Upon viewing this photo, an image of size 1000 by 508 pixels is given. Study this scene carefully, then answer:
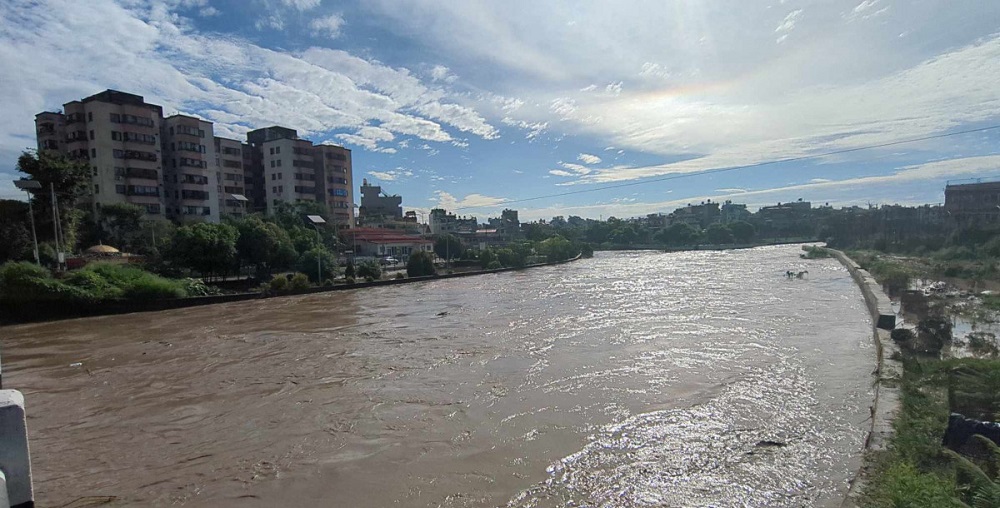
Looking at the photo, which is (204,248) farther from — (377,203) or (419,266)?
(377,203)

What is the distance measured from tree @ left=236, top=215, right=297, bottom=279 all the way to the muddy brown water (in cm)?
977

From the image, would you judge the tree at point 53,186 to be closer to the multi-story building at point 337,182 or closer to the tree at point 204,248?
the tree at point 204,248

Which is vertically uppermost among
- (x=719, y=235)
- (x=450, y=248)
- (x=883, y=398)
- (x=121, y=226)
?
(x=121, y=226)

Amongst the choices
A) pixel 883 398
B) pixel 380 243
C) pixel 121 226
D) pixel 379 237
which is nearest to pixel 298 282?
pixel 121 226

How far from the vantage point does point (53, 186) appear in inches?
800

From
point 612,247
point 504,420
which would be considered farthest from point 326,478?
point 612,247

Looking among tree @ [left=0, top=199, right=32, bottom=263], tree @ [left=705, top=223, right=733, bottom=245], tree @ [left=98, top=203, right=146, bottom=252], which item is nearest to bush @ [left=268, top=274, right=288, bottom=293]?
tree @ [left=0, top=199, right=32, bottom=263]

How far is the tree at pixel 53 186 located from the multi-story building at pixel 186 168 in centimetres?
1343

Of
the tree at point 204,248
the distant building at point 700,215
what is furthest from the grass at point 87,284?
the distant building at point 700,215

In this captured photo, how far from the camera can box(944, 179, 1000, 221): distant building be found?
3334 centimetres

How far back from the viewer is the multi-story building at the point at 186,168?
3572 cm

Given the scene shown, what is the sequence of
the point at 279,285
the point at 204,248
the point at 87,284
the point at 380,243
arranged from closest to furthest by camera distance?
the point at 87,284, the point at 204,248, the point at 279,285, the point at 380,243

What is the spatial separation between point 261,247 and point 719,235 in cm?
6573

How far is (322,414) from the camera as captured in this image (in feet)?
23.1
